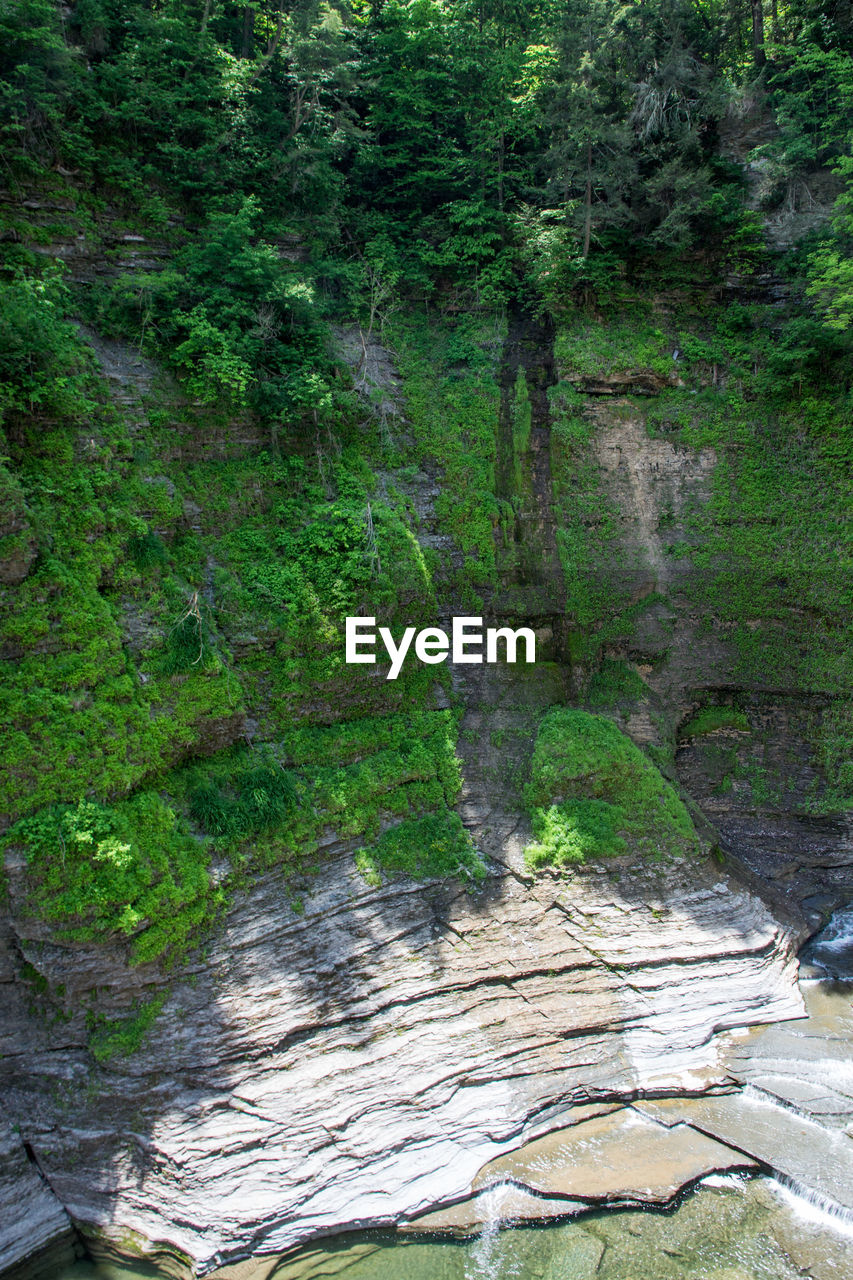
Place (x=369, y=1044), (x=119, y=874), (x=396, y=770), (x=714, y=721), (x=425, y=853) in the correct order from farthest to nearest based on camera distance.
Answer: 1. (x=714, y=721)
2. (x=396, y=770)
3. (x=425, y=853)
4. (x=369, y=1044)
5. (x=119, y=874)

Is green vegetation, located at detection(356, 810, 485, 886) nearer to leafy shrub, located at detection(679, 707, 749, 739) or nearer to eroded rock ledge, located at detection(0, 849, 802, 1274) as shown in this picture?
eroded rock ledge, located at detection(0, 849, 802, 1274)

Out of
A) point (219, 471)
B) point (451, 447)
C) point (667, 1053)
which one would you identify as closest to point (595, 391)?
point (451, 447)

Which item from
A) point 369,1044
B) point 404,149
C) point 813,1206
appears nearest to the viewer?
point 813,1206

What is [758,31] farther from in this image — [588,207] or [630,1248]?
[630,1248]

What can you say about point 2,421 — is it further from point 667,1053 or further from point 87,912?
point 667,1053

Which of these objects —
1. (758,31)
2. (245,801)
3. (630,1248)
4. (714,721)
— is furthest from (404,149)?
(630,1248)
